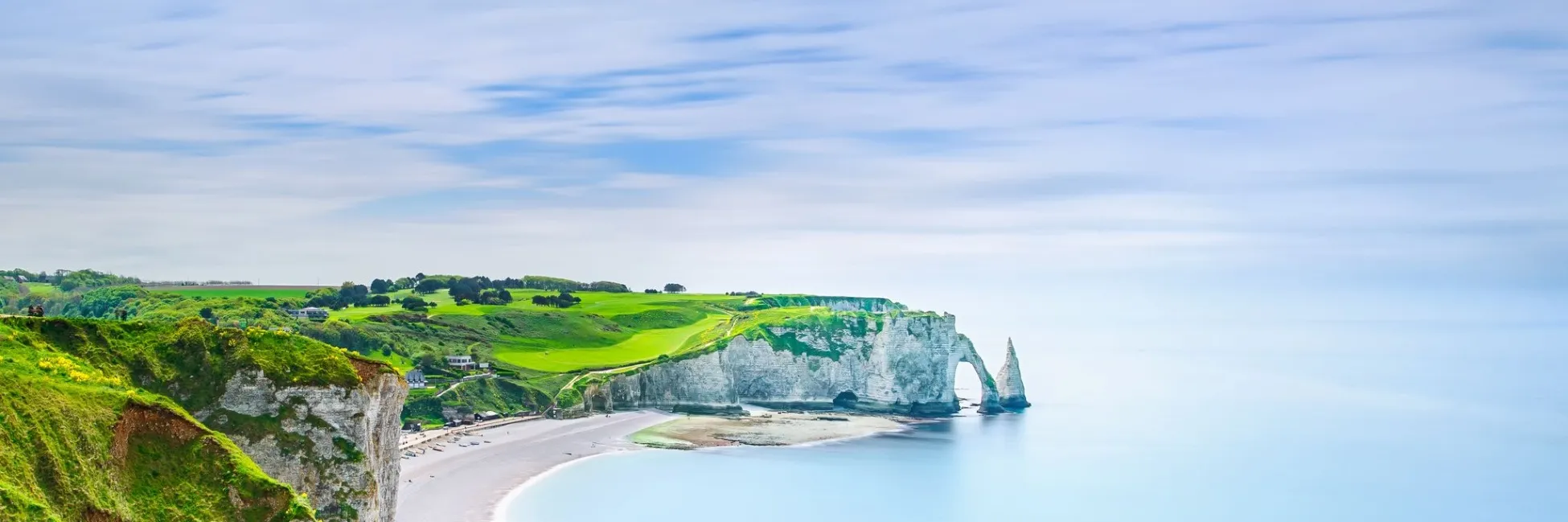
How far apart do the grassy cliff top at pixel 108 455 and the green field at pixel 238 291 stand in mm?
113039

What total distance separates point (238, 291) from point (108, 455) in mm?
132525

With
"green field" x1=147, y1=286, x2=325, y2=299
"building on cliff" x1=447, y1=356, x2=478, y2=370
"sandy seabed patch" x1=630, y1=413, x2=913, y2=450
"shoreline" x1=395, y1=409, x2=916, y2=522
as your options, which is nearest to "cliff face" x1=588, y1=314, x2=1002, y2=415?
"sandy seabed patch" x1=630, y1=413, x2=913, y2=450

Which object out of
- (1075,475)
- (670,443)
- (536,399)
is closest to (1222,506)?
(1075,475)

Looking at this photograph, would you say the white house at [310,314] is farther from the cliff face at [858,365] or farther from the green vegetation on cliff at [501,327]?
the cliff face at [858,365]

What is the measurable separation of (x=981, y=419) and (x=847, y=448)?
1152 inches

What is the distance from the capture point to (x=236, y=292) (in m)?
153

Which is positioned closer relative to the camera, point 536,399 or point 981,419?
point 536,399

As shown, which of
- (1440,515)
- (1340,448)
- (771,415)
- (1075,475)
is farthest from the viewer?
(771,415)

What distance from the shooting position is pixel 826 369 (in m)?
130

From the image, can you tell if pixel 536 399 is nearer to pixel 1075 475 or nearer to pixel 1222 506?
pixel 1075 475

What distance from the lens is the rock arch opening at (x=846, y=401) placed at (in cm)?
13038

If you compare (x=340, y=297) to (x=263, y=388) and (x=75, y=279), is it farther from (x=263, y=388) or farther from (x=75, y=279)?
(x=263, y=388)

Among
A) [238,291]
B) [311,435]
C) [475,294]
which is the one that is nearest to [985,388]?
[475,294]

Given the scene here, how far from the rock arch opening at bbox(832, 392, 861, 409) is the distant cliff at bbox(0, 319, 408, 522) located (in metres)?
90.6
